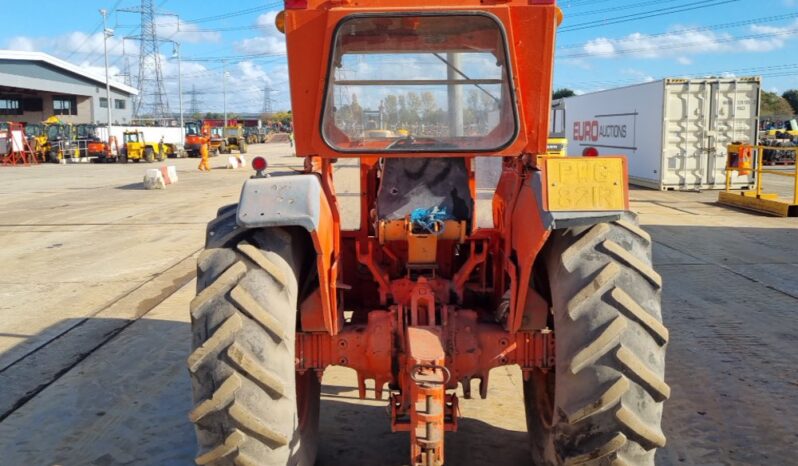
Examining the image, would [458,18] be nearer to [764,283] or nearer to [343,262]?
[343,262]

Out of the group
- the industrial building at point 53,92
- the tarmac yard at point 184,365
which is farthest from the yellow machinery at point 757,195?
the industrial building at point 53,92

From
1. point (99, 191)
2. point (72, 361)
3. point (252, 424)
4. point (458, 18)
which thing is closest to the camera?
point (252, 424)

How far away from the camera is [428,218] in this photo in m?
3.89

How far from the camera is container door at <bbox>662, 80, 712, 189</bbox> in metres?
20.2

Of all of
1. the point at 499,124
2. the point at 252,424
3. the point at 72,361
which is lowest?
the point at 72,361

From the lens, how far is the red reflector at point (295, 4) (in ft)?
10.7

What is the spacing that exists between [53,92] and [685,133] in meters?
56.1

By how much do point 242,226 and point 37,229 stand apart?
13564mm

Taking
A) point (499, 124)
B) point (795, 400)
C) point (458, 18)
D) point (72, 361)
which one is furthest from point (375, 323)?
point (72, 361)

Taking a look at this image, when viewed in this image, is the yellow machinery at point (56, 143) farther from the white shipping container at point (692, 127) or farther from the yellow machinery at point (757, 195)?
the yellow machinery at point (757, 195)

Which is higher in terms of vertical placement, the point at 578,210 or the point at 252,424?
the point at 578,210

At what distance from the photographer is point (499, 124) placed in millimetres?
3561

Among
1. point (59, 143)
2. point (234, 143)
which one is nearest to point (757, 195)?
point (59, 143)

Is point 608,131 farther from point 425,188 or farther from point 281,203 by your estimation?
point 281,203
